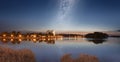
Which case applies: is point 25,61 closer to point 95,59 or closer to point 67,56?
point 67,56

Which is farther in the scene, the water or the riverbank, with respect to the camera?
the water

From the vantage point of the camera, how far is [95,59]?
66.7 feet

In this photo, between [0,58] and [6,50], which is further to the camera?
[6,50]

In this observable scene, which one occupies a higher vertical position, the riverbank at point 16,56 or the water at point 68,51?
the riverbank at point 16,56

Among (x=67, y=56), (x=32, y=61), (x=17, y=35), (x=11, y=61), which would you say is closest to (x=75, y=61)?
(x=67, y=56)

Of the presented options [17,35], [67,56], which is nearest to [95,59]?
[67,56]

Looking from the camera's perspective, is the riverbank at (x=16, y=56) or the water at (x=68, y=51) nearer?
the riverbank at (x=16, y=56)

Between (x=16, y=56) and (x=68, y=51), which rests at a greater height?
(x=16, y=56)

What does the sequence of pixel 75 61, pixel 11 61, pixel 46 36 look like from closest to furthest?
pixel 11 61, pixel 75 61, pixel 46 36

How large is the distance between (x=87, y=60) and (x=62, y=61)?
81.8 inches

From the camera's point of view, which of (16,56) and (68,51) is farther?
(68,51)

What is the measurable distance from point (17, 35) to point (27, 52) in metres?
145

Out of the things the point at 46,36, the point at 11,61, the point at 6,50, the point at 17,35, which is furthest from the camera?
the point at 46,36

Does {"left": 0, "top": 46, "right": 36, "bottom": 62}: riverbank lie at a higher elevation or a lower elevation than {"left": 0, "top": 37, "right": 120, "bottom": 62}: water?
higher
